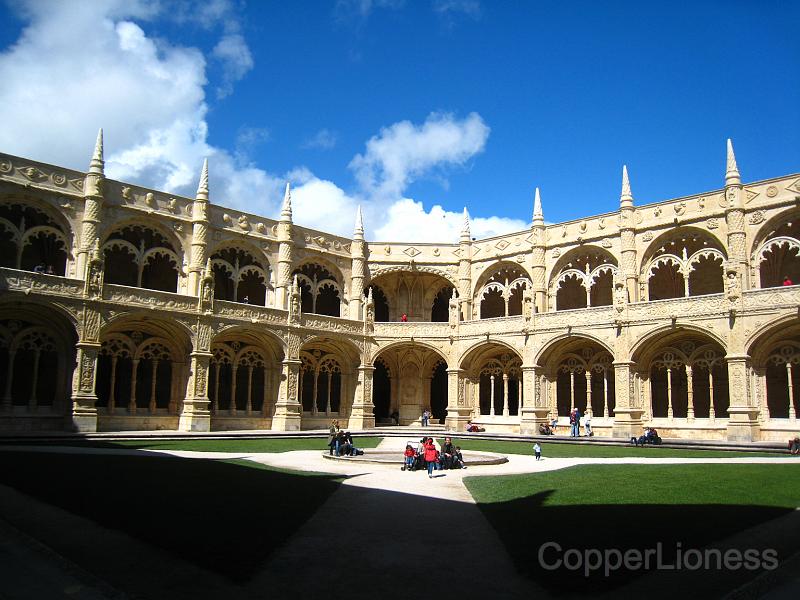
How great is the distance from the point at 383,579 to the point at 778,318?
89.8ft

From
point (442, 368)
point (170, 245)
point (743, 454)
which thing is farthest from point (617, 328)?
point (170, 245)

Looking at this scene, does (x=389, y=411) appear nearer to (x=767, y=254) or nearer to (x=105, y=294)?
(x=105, y=294)

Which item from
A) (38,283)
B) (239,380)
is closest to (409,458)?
(38,283)

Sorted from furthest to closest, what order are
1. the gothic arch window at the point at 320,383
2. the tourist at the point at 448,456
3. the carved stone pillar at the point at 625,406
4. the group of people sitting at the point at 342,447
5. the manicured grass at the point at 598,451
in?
the gothic arch window at the point at 320,383, the carved stone pillar at the point at 625,406, the manicured grass at the point at 598,451, the group of people sitting at the point at 342,447, the tourist at the point at 448,456

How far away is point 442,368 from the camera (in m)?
46.0

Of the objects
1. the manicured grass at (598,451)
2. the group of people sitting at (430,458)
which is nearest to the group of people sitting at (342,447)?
the group of people sitting at (430,458)

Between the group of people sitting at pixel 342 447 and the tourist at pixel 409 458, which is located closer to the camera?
the tourist at pixel 409 458

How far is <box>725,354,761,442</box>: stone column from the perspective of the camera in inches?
1167

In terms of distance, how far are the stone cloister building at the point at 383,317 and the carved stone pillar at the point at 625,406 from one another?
104 mm

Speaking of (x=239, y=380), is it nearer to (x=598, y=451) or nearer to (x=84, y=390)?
(x=84, y=390)

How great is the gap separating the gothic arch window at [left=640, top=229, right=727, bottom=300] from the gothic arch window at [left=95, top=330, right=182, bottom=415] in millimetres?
24705

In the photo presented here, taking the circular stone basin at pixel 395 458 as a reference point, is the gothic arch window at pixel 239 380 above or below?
above

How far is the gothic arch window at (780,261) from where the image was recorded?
32219mm

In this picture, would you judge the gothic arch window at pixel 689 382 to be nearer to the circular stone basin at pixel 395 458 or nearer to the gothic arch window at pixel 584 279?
the gothic arch window at pixel 584 279
